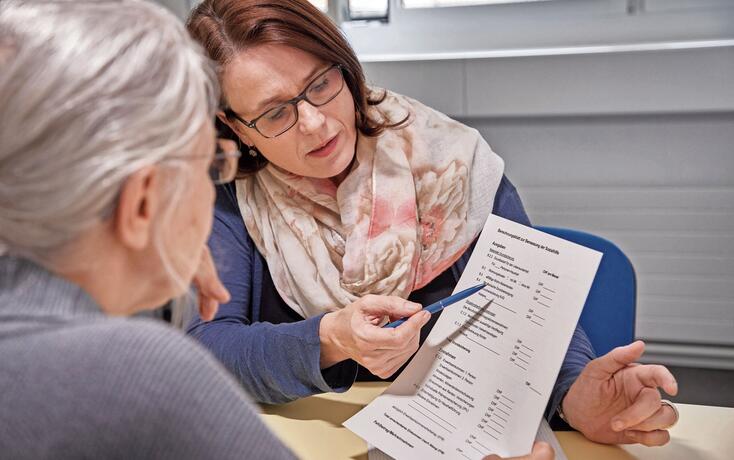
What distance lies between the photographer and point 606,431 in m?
1.25

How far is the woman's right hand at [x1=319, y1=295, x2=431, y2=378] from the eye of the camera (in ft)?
4.19

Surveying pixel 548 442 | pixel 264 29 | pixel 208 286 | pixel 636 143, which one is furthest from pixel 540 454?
pixel 636 143

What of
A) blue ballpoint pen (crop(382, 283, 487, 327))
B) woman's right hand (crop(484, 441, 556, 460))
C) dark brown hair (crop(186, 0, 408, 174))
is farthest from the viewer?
dark brown hair (crop(186, 0, 408, 174))

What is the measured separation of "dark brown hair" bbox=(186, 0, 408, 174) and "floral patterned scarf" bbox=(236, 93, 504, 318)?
235 millimetres

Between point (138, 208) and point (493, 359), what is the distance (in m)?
0.67

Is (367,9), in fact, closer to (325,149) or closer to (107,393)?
(325,149)

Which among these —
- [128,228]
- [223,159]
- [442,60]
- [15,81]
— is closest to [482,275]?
[223,159]

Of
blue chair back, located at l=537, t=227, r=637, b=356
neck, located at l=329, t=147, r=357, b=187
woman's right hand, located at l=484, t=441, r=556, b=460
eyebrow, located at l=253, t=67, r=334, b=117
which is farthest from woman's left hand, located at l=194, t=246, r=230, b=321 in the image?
blue chair back, located at l=537, t=227, r=637, b=356

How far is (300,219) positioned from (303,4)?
439 millimetres

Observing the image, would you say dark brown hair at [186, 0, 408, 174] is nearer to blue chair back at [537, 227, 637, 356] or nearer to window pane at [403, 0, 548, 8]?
blue chair back at [537, 227, 637, 356]

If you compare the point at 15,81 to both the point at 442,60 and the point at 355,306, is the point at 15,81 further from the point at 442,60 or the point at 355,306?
the point at 442,60

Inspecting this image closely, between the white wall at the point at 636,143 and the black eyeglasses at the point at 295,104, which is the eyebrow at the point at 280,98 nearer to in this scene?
the black eyeglasses at the point at 295,104

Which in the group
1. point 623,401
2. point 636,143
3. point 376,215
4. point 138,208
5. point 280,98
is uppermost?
point 138,208

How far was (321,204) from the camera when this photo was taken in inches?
67.7
